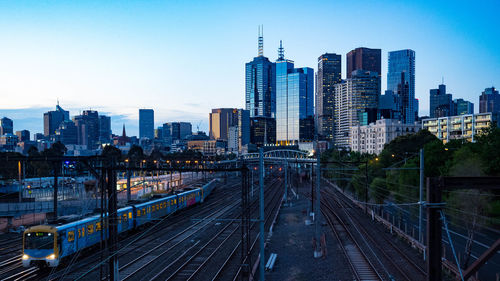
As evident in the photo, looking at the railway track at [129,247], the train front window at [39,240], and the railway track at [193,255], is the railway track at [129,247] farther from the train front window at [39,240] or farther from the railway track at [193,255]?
the railway track at [193,255]

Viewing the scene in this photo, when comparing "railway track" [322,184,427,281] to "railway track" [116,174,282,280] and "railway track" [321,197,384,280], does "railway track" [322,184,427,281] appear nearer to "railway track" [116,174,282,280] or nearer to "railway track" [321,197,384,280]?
"railway track" [321,197,384,280]

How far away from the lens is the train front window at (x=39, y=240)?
19281mm

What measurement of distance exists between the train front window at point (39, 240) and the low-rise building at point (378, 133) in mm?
109215

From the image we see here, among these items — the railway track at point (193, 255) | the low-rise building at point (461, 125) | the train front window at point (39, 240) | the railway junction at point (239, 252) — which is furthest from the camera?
the low-rise building at point (461, 125)

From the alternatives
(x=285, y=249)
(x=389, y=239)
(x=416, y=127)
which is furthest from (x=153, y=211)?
(x=416, y=127)

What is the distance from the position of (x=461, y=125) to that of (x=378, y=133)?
26769 millimetres

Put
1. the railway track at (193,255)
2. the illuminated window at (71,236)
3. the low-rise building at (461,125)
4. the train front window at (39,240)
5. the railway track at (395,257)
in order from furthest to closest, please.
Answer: the low-rise building at (461,125)
the illuminated window at (71,236)
the train front window at (39,240)
the railway track at (193,255)
the railway track at (395,257)

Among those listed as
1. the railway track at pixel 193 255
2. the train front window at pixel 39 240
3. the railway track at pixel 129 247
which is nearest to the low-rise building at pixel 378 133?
the railway track at pixel 129 247

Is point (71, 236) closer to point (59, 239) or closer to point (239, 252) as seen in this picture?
point (59, 239)

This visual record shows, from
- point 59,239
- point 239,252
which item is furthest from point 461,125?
point 59,239

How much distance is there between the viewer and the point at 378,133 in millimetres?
122875

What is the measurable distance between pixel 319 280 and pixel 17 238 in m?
26.3

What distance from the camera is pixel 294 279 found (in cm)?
1894

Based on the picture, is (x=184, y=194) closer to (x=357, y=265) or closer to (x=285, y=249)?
(x=285, y=249)
